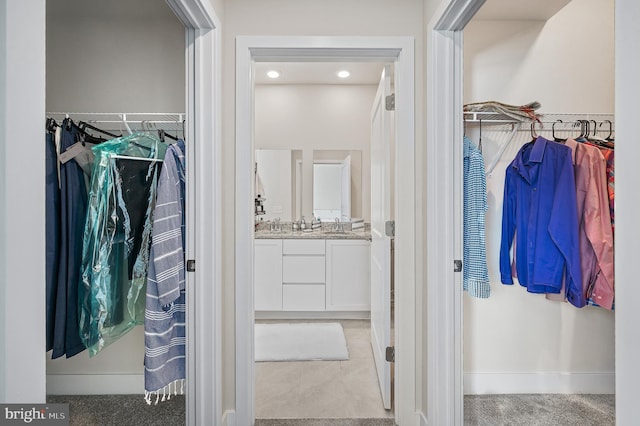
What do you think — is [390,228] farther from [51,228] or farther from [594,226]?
[51,228]

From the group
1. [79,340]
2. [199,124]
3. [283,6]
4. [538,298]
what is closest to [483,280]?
[538,298]

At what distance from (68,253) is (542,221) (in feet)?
7.65

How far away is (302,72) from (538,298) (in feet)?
9.80

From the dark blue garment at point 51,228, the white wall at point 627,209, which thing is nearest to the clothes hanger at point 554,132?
the white wall at point 627,209

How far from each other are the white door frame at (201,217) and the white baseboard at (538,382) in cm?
164

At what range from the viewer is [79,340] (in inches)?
60.5

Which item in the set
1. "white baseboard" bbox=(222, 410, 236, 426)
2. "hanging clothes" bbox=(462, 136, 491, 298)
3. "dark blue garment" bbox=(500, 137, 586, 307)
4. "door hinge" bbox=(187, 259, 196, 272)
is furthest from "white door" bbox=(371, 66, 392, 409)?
"door hinge" bbox=(187, 259, 196, 272)

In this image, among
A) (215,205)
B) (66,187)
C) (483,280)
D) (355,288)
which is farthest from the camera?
(355,288)

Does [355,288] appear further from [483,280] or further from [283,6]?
[283,6]

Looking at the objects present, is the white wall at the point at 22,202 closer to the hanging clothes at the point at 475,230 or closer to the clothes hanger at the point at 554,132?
the hanging clothes at the point at 475,230

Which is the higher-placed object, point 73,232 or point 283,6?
point 283,6

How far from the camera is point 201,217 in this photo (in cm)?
158

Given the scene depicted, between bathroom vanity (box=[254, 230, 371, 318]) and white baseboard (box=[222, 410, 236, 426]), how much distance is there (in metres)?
1.79

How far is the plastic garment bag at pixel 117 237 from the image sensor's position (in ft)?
4.95
